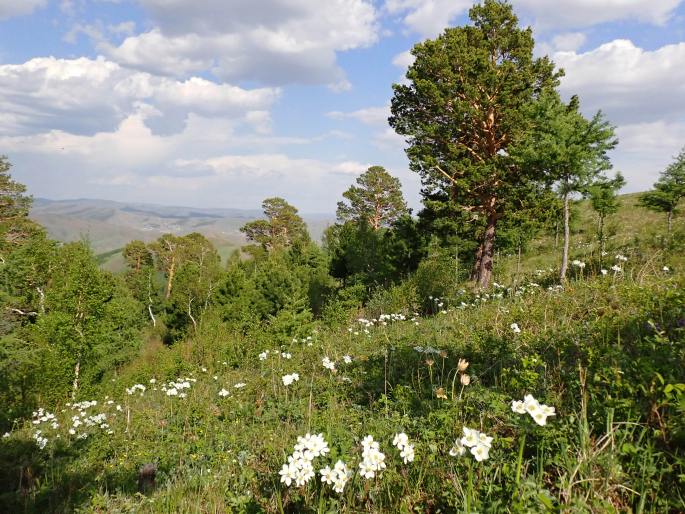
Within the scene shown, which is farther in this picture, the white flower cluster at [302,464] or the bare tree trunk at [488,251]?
the bare tree trunk at [488,251]

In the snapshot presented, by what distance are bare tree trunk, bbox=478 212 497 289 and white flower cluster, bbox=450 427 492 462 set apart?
1653 cm

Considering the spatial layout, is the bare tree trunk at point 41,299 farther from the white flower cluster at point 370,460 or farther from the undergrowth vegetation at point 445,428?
the white flower cluster at point 370,460

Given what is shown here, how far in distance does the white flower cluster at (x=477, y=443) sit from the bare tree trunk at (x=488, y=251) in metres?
16.5

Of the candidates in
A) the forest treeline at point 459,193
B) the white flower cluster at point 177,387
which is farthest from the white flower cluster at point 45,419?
the forest treeline at point 459,193

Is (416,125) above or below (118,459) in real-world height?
above

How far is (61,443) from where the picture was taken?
7.32 metres

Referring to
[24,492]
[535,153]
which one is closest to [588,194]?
[535,153]

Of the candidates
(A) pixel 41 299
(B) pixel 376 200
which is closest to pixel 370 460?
(A) pixel 41 299

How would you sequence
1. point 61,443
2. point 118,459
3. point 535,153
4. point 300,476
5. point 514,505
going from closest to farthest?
point 514,505, point 300,476, point 118,459, point 61,443, point 535,153

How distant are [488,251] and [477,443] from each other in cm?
1690

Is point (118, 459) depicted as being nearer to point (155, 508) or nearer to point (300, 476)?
point (155, 508)

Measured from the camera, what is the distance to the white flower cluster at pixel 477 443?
2.05 metres

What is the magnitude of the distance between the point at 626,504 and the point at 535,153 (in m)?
12.6

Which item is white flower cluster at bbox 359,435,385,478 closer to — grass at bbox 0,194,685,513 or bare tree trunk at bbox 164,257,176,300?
grass at bbox 0,194,685,513
